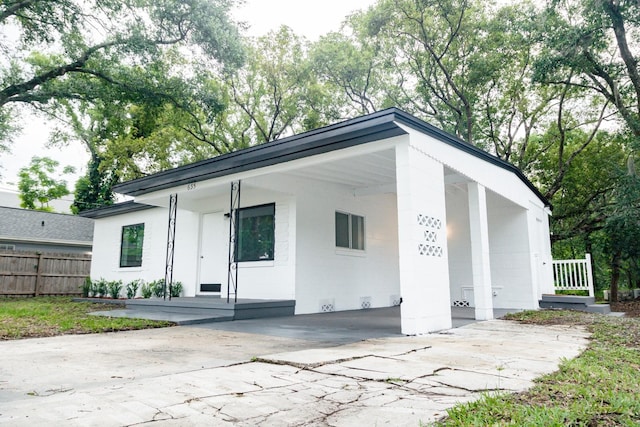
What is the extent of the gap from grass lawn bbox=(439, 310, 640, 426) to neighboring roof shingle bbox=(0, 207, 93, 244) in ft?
61.2

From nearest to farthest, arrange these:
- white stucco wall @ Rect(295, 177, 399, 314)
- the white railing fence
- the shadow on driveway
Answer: the shadow on driveway, white stucco wall @ Rect(295, 177, 399, 314), the white railing fence

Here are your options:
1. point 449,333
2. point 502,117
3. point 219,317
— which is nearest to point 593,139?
point 502,117

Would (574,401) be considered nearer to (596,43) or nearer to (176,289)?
(176,289)

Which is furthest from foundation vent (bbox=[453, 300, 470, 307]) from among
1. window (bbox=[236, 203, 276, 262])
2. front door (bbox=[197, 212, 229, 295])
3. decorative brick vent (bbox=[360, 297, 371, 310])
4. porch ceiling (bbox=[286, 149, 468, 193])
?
front door (bbox=[197, 212, 229, 295])

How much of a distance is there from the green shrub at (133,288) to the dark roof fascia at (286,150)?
3.51 metres

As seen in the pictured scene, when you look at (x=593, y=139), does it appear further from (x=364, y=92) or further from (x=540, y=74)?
(x=364, y=92)

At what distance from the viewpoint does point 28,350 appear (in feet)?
13.9

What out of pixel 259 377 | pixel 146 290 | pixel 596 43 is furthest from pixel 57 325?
pixel 596 43

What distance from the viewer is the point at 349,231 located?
9688 mm

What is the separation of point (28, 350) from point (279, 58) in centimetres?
1509

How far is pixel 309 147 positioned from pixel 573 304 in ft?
23.6

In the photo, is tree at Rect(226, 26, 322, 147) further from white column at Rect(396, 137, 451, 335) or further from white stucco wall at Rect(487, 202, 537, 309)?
white column at Rect(396, 137, 451, 335)

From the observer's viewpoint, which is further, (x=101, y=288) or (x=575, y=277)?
(x=101, y=288)

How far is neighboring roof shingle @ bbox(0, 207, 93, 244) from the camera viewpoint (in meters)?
16.3
